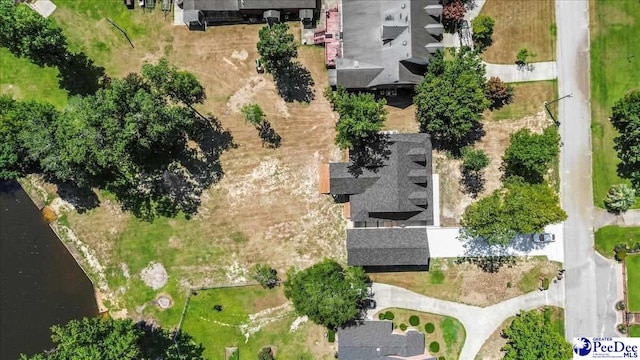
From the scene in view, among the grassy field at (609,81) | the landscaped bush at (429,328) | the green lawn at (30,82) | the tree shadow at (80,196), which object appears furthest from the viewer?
the green lawn at (30,82)

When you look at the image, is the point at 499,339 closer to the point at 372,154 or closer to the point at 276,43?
the point at 372,154

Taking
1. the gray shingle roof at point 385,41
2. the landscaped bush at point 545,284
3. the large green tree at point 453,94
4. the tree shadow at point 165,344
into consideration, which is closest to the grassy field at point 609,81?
the landscaped bush at point 545,284

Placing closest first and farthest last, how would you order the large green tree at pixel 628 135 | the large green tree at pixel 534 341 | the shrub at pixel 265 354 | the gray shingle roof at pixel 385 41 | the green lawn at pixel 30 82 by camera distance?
1. the large green tree at pixel 534 341
2. the gray shingle roof at pixel 385 41
3. the large green tree at pixel 628 135
4. the shrub at pixel 265 354
5. the green lawn at pixel 30 82

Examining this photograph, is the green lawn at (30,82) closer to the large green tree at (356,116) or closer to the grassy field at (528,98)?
the large green tree at (356,116)

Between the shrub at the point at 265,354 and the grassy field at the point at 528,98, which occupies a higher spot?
the grassy field at the point at 528,98

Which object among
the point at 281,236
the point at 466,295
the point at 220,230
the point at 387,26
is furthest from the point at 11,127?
the point at 466,295

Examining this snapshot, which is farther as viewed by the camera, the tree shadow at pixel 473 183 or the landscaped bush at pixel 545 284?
the tree shadow at pixel 473 183

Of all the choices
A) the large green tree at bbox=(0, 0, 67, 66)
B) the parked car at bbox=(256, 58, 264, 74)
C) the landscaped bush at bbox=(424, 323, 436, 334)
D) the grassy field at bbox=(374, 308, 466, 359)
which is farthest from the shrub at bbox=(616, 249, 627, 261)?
the large green tree at bbox=(0, 0, 67, 66)
